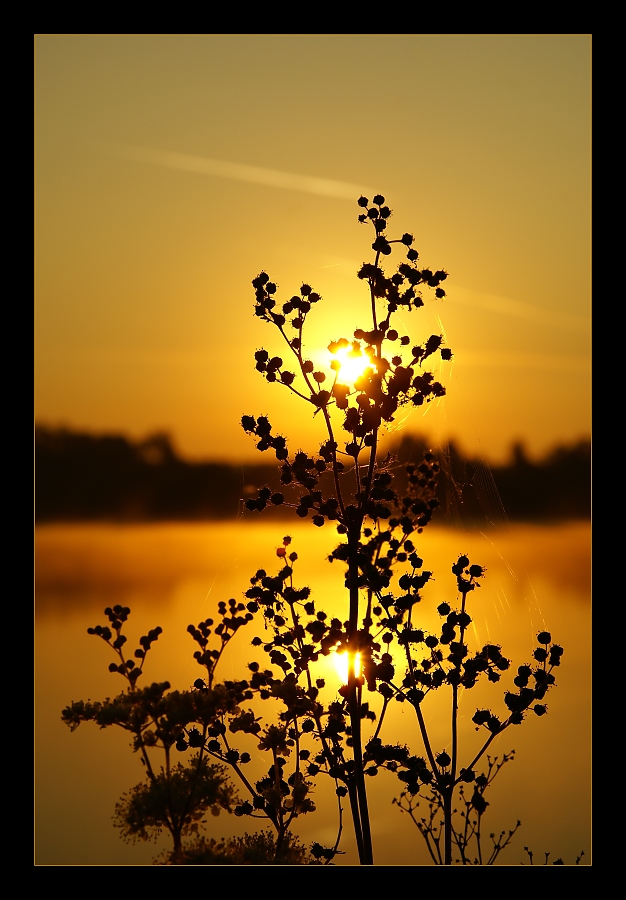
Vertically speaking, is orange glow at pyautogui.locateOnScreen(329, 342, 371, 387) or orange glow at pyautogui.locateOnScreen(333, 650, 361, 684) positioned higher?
orange glow at pyautogui.locateOnScreen(329, 342, 371, 387)

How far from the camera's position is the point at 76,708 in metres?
3.33

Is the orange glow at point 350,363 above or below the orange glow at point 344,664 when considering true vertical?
above

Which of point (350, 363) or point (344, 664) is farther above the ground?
point (350, 363)

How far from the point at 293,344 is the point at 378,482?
1.84 feet
